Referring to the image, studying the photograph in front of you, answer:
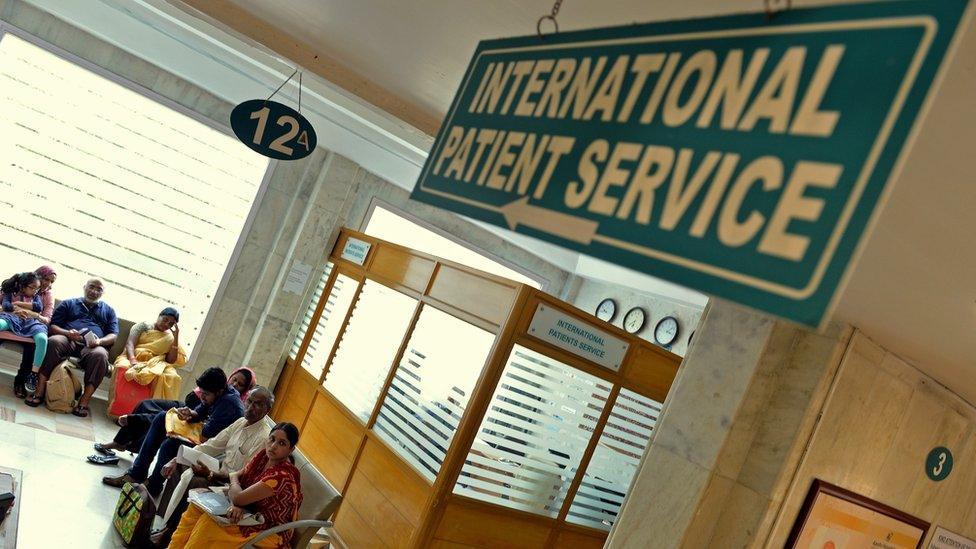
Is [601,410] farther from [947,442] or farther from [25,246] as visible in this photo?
[25,246]

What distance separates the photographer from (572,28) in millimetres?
3094

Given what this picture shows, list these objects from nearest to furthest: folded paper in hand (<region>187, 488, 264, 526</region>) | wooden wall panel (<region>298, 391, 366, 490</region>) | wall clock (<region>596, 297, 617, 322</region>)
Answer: folded paper in hand (<region>187, 488, 264, 526</region>) < wooden wall panel (<region>298, 391, 366, 490</region>) < wall clock (<region>596, 297, 617, 322</region>)

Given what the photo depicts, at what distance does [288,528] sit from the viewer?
15.4 ft

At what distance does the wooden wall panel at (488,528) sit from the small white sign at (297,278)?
4294mm

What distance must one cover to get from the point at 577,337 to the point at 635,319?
13.9 feet

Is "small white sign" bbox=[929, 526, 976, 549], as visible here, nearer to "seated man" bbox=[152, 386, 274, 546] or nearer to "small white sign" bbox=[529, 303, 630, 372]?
"small white sign" bbox=[529, 303, 630, 372]

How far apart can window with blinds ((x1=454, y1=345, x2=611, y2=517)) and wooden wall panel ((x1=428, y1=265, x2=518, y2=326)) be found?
1.18 feet

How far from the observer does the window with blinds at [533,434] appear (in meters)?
6.16

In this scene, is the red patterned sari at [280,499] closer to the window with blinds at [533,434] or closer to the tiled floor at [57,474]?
the tiled floor at [57,474]

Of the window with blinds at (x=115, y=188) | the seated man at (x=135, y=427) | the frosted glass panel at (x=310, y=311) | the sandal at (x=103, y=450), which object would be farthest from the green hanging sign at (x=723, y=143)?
the window with blinds at (x=115, y=188)

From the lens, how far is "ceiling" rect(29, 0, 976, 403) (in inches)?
95.7

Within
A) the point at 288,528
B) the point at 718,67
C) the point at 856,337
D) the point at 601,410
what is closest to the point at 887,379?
the point at 856,337

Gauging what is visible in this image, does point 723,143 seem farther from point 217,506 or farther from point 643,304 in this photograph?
point 643,304

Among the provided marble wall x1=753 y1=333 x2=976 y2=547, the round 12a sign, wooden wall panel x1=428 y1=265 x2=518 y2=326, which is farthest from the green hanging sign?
wooden wall panel x1=428 y1=265 x2=518 y2=326
